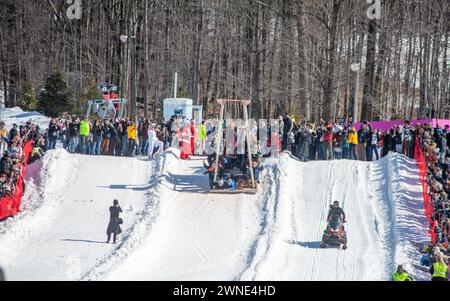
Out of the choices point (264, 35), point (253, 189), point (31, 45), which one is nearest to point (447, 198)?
point (253, 189)

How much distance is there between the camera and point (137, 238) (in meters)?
21.3

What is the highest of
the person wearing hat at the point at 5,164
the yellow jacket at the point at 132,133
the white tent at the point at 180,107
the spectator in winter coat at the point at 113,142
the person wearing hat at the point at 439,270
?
the white tent at the point at 180,107

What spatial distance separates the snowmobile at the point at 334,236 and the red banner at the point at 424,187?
2353 mm

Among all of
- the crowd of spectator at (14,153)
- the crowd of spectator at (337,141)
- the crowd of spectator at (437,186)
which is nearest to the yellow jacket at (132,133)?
the crowd of spectator at (14,153)

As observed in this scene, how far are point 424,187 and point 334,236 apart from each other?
463 cm

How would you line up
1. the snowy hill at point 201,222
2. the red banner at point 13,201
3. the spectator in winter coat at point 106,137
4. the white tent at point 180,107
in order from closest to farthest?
the snowy hill at point 201,222, the red banner at point 13,201, the spectator in winter coat at point 106,137, the white tent at point 180,107

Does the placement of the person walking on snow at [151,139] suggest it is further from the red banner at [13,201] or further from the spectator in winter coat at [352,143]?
the spectator in winter coat at [352,143]

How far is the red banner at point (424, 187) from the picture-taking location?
2136 centimetres

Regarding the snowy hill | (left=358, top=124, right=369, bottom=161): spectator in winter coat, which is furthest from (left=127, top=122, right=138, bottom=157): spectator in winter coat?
(left=358, top=124, right=369, bottom=161): spectator in winter coat

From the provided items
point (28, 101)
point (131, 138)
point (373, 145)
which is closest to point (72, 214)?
point (131, 138)

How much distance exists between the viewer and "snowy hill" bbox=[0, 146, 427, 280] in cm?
1922
